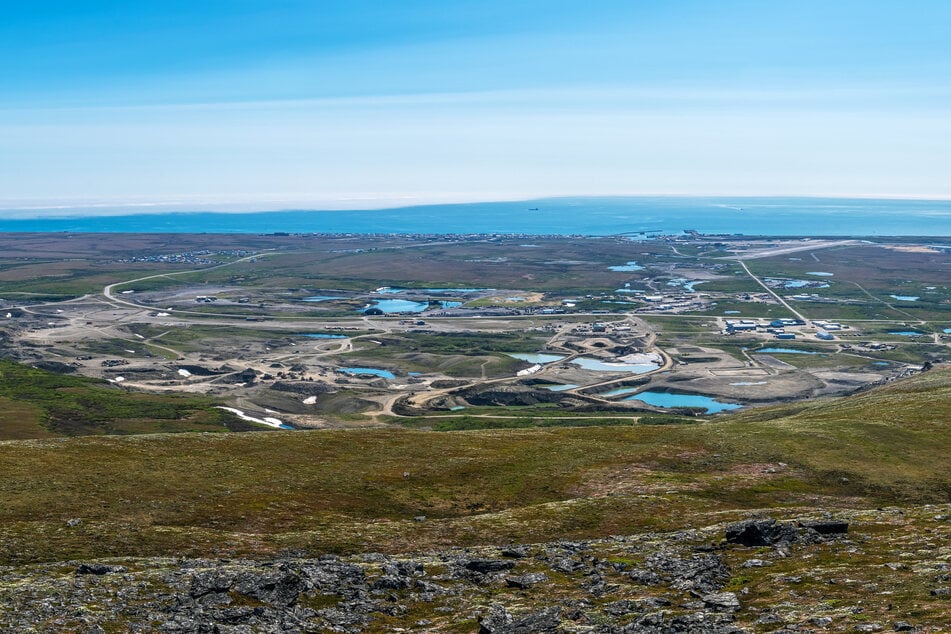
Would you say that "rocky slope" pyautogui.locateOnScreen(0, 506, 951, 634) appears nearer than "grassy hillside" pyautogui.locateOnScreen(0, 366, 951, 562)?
Yes

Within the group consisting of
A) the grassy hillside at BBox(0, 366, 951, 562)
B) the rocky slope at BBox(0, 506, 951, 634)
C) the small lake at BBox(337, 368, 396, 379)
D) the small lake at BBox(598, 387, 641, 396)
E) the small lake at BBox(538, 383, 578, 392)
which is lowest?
the small lake at BBox(598, 387, 641, 396)

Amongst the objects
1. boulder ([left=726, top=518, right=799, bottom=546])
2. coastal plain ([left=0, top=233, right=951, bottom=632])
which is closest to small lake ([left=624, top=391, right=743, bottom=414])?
coastal plain ([left=0, top=233, right=951, bottom=632])

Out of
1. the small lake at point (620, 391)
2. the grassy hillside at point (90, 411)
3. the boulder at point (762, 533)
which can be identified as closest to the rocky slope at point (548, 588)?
the boulder at point (762, 533)

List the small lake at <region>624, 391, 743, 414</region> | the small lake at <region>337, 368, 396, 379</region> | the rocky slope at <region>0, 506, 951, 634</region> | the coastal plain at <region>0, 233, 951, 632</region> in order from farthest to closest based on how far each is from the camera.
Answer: the small lake at <region>337, 368, 396, 379</region>, the small lake at <region>624, 391, 743, 414</region>, the coastal plain at <region>0, 233, 951, 632</region>, the rocky slope at <region>0, 506, 951, 634</region>

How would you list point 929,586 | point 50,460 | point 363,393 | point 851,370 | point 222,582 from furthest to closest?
point 851,370, point 363,393, point 50,460, point 222,582, point 929,586

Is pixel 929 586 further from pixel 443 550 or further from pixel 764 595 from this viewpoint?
pixel 443 550

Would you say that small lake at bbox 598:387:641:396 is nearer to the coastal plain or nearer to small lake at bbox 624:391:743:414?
small lake at bbox 624:391:743:414

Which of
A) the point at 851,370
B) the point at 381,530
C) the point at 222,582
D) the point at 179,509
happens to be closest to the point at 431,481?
the point at 381,530
